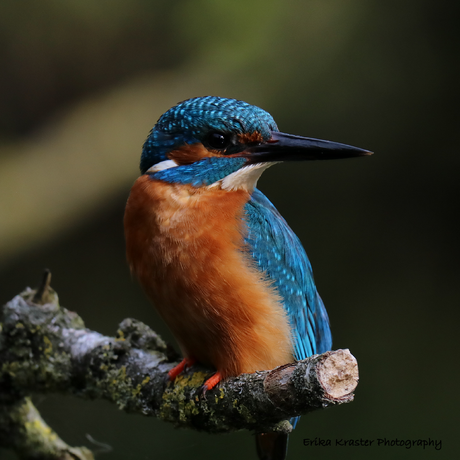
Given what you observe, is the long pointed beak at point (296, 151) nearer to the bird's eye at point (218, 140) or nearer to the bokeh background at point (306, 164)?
the bird's eye at point (218, 140)

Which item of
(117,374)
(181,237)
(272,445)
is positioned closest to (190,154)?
(181,237)

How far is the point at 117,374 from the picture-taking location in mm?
1734

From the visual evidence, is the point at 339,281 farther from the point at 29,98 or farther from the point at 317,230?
the point at 29,98

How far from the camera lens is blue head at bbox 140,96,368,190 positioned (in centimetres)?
152

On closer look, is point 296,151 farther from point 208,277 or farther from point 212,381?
point 212,381

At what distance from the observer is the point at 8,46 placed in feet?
11.3

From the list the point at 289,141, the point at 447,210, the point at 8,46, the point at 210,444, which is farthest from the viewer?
the point at 8,46

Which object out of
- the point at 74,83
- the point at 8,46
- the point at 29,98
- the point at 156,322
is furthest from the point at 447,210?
the point at 8,46

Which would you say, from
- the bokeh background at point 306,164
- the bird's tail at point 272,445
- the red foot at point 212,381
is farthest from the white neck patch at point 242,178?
the bokeh background at point 306,164

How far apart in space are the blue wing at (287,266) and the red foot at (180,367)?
33 cm

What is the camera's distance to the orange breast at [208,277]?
4.77ft

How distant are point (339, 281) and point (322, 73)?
124 cm

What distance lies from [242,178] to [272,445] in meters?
0.88

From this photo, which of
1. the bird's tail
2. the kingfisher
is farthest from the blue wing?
the bird's tail
